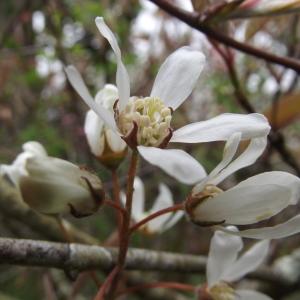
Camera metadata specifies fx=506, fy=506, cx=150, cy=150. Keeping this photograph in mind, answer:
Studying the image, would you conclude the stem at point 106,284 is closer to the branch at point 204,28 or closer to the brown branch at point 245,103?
the branch at point 204,28

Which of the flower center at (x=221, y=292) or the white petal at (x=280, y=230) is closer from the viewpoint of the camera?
the white petal at (x=280, y=230)

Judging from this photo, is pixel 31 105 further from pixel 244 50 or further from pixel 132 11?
pixel 244 50

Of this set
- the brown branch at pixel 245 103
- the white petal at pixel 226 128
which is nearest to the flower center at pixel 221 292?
the white petal at pixel 226 128

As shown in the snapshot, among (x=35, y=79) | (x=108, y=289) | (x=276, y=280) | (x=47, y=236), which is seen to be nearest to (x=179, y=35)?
(x=35, y=79)

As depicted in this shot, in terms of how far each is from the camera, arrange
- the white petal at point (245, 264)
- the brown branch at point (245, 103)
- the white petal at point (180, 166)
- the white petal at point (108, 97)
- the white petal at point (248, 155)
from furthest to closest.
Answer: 1. the brown branch at point (245, 103)
2. the white petal at point (245, 264)
3. the white petal at point (108, 97)
4. the white petal at point (248, 155)
5. the white petal at point (180, 166)

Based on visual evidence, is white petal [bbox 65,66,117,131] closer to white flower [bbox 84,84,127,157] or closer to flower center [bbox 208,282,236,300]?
white flower [bbox 84,84,127,157]

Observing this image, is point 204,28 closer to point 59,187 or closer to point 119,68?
point 119,68
